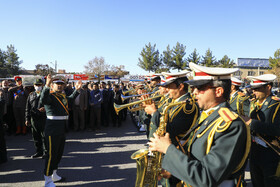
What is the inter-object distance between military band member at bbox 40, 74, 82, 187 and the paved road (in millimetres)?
570

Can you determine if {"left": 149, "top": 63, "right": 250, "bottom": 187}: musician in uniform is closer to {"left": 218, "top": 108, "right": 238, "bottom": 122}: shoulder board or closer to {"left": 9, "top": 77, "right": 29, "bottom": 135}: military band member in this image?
{"left": 218, "top": 108, "right": 238, "bottom": 122}: shoulder board

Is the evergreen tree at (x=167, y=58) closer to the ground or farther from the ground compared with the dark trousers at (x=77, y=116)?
farther from the ground

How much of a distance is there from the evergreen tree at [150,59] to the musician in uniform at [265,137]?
39.3 meters

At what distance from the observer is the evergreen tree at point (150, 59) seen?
139 ft

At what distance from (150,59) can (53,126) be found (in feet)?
131

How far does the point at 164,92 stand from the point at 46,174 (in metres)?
2.96

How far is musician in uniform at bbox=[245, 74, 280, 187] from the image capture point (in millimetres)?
2807

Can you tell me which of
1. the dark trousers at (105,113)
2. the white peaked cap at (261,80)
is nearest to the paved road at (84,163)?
the dark trousers at (105,113)

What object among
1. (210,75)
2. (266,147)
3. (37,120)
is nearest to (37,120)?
(37,120)

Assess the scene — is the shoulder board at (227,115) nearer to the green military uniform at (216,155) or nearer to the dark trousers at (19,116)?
the green military uniform at (216,155)

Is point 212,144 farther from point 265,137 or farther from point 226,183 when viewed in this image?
point 265,137

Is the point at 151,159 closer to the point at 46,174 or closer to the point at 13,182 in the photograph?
the point at 46,174

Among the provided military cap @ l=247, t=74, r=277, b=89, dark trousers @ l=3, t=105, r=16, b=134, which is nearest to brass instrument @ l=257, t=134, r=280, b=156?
military cap @ l=247, t=74, r=277, b=89

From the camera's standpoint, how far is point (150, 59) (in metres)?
42.9
